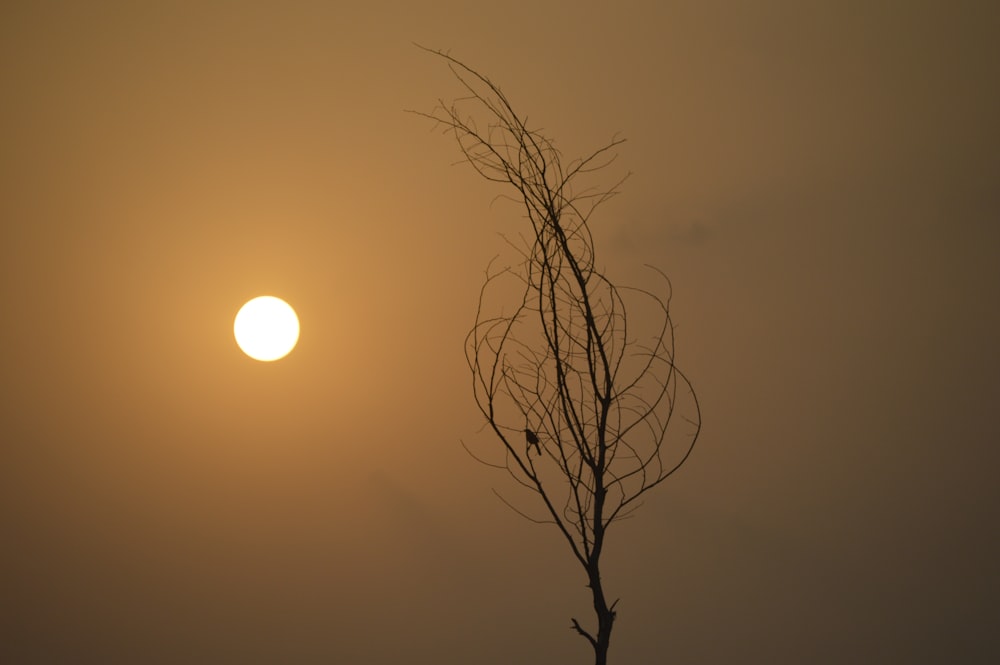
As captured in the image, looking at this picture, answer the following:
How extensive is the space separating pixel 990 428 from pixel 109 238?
2998 millimetres

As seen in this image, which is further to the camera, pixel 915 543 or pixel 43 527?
pixel 43 527

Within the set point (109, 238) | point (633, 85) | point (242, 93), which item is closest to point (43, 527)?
point (109, 238)

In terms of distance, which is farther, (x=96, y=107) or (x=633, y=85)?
(x=96, y=107)

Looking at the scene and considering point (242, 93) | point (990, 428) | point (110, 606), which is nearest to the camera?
point (990, 428)

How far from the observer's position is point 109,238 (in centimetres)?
320

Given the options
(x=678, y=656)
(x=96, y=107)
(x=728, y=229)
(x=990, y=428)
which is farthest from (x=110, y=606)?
(x=990, y=428)

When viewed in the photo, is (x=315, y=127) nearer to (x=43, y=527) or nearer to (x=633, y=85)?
(x=633, y=85)

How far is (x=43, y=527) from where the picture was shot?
331 centimetres

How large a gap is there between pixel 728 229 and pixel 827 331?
1.50ft

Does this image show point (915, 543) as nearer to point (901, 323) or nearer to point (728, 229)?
point (901, 323)

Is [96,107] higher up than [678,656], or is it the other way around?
[96,107]

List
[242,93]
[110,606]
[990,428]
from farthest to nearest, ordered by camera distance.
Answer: [110,606], [242,93], [990,428]

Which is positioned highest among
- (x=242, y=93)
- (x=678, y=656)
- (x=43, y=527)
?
(x=242, y=93)

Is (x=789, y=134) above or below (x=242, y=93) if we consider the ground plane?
below
